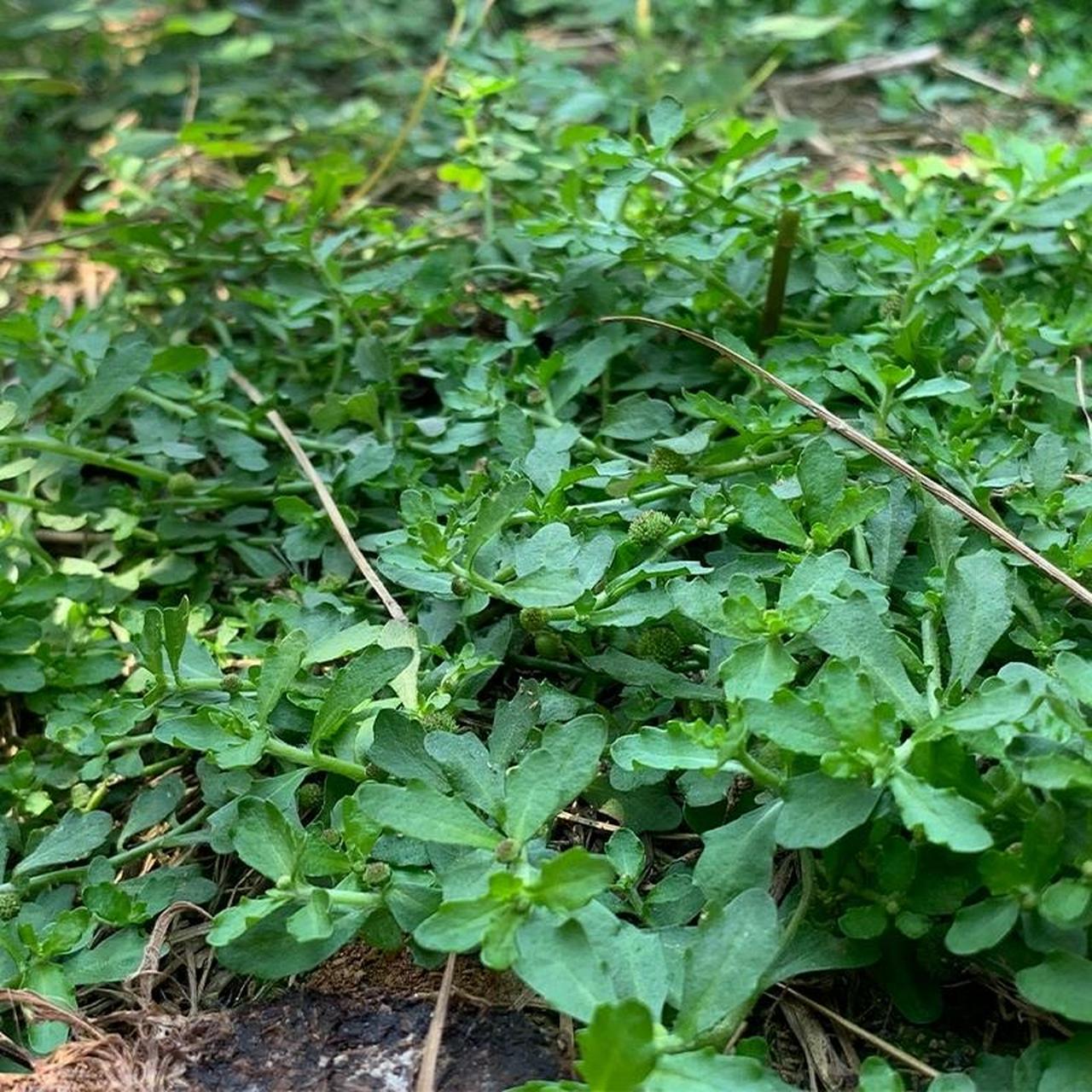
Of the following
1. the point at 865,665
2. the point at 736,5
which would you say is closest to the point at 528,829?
the point at 865,665

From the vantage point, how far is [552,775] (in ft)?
3.52

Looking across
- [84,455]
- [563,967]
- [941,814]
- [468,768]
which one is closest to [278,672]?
[468,768]

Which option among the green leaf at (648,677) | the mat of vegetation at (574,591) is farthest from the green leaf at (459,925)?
the green leaf at (648,677)

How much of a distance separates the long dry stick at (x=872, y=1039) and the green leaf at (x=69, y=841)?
78cm

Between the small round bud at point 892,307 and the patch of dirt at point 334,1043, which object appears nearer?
the patch of dirt at point 334,1043

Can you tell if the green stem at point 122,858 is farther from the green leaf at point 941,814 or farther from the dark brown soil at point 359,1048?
the green leaf at point 941,814

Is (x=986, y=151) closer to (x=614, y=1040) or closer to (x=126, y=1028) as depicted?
(x=614, y=1040)

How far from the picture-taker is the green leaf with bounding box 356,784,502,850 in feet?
3.44

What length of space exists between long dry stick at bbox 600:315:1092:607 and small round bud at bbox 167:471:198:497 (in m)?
0.68

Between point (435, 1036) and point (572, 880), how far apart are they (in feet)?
0.81

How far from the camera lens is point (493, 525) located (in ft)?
4.20

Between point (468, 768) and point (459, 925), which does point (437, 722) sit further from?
point (459, 925)

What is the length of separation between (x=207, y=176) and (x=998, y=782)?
214cm

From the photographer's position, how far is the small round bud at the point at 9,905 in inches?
50.5
